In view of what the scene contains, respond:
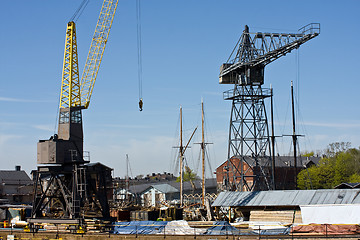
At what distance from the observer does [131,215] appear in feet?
183

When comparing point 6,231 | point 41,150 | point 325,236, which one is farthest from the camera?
point 41,150

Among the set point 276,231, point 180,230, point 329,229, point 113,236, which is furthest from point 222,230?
point 113,236

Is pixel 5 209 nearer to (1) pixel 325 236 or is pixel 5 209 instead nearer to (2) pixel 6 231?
(2) pixel 6 231

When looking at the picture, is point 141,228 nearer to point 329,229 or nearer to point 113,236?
point 113,236

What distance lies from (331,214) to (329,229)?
5.10m

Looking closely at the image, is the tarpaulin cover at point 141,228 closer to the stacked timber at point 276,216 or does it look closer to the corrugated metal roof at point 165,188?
the stacked timber at point 276,216

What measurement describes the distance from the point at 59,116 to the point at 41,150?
5.05m

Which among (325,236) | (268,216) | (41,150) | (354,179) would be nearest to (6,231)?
(41,150)

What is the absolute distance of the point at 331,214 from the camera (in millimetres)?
40156

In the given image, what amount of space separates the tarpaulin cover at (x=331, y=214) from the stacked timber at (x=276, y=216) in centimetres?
264

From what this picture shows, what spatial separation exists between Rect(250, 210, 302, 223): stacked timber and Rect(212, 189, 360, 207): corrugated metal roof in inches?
34.8

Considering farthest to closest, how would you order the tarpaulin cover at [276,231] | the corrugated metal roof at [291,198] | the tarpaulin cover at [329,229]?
the corrugated metal roof at [291,198], the tarpaulin cover at [276,231], the tarpaulin cover at [329,229]

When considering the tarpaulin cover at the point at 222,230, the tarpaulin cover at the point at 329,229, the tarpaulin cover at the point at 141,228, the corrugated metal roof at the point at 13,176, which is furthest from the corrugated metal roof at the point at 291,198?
the corrugated metal roof at the point at 13,176

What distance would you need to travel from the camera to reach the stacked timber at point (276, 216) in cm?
4427
